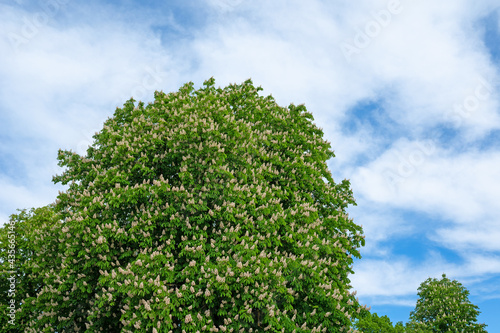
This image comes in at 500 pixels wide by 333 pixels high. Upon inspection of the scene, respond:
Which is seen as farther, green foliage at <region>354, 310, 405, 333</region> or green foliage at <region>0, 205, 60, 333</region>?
green foliage at <region>0, 205, 60, 333</region>

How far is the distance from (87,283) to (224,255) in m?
5.53

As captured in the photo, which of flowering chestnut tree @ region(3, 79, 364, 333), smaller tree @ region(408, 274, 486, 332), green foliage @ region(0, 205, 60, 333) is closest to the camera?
flowering chestnut tree @ region(3, 79, 364, 333)

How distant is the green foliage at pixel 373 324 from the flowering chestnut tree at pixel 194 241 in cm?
44

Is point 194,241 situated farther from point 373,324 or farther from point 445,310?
point 445,310

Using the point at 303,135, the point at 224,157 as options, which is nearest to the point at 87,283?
the point at 224,157

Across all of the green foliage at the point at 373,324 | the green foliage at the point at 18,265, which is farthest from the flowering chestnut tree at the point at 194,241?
the green foliage at the point at 18,265

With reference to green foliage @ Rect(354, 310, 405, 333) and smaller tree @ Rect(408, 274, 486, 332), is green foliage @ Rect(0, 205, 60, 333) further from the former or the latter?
smaller tree @ Rect(408, 274, 486, 332)

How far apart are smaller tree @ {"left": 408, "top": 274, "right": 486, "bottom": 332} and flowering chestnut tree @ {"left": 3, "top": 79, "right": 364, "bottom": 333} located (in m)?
19.4

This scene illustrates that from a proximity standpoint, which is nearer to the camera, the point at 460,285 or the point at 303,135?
the point at 303,135

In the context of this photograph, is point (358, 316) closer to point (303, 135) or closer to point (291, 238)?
point (291, 238)

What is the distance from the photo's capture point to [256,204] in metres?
16.4

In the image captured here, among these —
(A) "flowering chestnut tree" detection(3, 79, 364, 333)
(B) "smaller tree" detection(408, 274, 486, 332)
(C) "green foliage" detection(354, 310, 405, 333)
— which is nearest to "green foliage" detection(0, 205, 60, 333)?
(A) "flowering chestnut tree" detection(3, 79, 364, 333)

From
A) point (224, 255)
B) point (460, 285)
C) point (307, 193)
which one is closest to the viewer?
point (224, 255)

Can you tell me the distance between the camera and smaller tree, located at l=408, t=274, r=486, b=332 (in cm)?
3334
